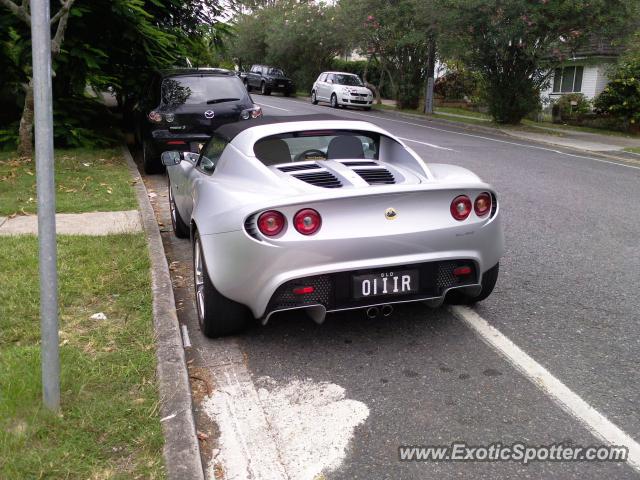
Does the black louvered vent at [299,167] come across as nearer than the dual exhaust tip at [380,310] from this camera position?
No

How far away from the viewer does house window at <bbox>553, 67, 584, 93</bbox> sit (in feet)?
96.2

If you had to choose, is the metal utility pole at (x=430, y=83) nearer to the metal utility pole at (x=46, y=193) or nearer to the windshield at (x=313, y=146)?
the windshield at (x=313, y=146)

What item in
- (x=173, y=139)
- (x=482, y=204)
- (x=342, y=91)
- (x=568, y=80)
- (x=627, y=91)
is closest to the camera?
(x=482, y=204)

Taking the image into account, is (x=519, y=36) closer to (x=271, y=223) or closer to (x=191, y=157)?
(x=191, y=157)

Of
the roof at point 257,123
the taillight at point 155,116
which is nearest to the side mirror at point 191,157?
the roof at point 257,123

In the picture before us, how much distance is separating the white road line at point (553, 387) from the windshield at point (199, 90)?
6691mm

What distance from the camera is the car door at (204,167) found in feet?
16.3

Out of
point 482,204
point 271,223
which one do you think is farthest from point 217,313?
point 482,204

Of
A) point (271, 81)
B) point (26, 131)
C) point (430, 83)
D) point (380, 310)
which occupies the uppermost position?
point (430, 83)

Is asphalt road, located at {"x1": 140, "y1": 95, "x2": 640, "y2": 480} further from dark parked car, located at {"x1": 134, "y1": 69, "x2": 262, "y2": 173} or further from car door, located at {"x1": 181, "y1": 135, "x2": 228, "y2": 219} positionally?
dark parked car, located at {"x1": 134, "y1": 69, "x2": 262, "y2": 173}

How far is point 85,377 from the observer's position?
3539mm

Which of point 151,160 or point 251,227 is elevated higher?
point 251,227

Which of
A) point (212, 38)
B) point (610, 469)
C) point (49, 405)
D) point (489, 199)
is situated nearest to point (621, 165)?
point (212, 38)

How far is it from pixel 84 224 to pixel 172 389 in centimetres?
391
